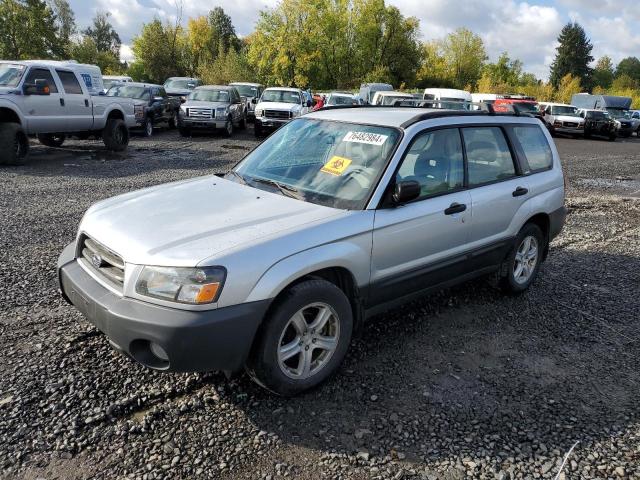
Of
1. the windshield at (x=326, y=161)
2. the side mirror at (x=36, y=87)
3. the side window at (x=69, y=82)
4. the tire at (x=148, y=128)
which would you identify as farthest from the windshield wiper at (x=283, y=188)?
the tire at (x=148, y=128)

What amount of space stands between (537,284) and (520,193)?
1.18 meters

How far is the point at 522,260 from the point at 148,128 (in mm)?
15374

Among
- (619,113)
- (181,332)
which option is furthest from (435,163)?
(619,113)

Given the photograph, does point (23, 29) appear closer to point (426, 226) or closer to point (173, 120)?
point (173, 120)

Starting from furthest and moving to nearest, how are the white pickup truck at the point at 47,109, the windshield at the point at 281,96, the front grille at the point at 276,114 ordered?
the windshield at the point at 281,96 → the front grille at the point at 276,114 → the white pickup truck at the point at 47,109

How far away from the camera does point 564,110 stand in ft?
93.1

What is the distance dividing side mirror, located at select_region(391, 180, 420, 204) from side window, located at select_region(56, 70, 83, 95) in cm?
1114

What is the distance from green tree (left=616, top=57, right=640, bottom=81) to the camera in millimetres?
103938

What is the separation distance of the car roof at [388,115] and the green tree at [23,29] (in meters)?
38.1

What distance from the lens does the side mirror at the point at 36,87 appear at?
11.0 metres

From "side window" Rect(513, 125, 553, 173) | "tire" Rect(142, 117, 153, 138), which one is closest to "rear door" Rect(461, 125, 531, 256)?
"side window" Rect(513, 125, 553, 173)

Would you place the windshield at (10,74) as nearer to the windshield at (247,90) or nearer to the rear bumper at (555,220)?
the rear bumper at (555,220)

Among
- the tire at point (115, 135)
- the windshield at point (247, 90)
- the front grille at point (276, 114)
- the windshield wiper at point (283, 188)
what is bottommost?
the tire at point (115, 135)

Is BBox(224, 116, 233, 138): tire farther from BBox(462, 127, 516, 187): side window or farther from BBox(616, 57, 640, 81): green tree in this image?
BBox(616, 57, 640, 81): green tree
